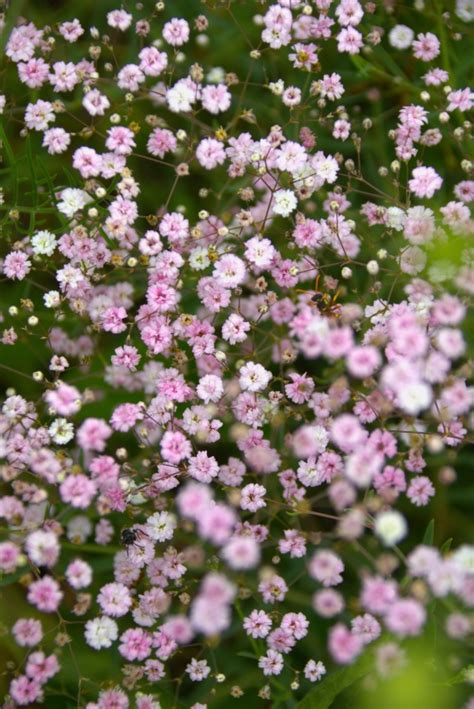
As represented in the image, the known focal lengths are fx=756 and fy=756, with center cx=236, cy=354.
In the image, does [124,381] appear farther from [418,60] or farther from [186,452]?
[418,60]

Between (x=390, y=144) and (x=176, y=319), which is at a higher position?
(x=390, y=144)

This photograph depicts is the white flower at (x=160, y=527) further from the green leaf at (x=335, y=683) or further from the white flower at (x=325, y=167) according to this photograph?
the white flower at (x=325, y=167)

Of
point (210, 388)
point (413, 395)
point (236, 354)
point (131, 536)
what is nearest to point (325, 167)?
point (236, 354)

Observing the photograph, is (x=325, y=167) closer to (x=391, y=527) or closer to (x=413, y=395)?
(x=413, y=395)

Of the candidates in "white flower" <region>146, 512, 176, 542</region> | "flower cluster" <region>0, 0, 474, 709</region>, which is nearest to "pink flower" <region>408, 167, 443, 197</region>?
"flower cluster" <region>0, 0, 474, 709</region>

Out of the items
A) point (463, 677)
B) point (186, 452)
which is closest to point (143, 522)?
point (186, 452)

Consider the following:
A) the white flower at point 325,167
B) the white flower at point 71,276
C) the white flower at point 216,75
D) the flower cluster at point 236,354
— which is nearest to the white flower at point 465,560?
the flower cluster at point 236,354
